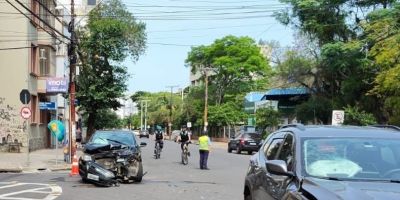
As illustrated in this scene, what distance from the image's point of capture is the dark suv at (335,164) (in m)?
5.50

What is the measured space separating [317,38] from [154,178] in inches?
1096

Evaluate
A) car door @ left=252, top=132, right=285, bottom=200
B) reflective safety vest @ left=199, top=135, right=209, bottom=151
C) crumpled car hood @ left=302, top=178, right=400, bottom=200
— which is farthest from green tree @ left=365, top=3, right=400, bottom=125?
crumpled car hood @ left=302, top=178, right=400, bottom=200

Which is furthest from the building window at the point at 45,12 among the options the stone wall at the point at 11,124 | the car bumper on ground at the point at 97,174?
the car bumper on ground at the point at 97,174

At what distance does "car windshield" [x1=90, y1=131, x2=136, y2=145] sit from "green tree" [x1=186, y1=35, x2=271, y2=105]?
56.9 metres

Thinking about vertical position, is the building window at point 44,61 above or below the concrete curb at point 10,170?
above

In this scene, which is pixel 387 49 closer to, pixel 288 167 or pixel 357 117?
pixel 357 117

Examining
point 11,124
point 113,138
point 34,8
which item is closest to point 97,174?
point 113,138

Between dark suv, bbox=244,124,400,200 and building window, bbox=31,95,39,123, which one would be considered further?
building window, bbox=31,95,39,123

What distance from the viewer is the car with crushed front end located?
16625 mm

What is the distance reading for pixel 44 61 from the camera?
39.8m

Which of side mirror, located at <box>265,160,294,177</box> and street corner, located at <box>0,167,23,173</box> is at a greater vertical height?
side mirror, located at <box>265,160,294,177</box>

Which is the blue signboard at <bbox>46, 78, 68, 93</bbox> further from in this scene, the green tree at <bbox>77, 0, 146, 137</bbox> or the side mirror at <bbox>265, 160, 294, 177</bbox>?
the side mirror at <bbox>265, 160, 294, 177</bbox>

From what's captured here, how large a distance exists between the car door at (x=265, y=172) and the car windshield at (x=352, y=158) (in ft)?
2.72

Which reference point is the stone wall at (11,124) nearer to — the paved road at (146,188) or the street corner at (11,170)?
the street corner at (11,170)
